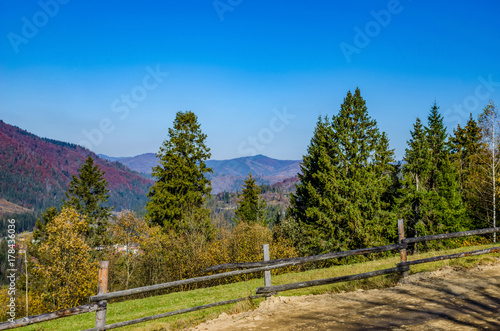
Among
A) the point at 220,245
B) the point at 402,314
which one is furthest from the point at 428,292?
the point at 220,245

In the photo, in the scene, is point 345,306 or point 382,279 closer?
point 345,306

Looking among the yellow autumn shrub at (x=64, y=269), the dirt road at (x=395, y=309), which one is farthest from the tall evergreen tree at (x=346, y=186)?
the dirt road at (x=395, y=309)

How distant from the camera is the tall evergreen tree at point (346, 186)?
34.5 meters

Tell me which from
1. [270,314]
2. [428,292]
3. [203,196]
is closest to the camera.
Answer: [270,314]

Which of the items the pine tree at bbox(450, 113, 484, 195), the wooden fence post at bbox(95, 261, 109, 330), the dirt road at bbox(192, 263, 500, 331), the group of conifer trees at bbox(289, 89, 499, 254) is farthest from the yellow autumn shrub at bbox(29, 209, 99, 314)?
the pine tree at bbox(450, 113, 484, 195)

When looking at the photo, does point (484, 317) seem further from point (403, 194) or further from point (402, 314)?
point (403, 194)

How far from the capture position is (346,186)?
34.4 meters

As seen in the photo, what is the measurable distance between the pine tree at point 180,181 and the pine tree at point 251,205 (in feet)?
36.3

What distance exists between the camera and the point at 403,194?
38.1 metres

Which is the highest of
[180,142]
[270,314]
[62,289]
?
[180,142]

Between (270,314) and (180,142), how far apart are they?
31642mm

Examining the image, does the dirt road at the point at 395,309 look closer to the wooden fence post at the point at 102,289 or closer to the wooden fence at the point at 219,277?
the wooden fence at the point at 219,277

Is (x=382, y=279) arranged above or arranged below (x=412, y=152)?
below

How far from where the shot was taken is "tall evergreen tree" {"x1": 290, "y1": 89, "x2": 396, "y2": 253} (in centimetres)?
3453
